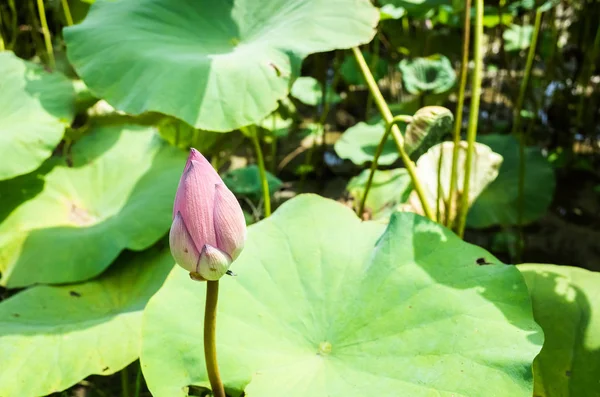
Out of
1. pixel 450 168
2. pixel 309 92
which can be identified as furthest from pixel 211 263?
pixel 309 92

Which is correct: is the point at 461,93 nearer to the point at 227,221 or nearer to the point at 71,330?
the point at 227,221

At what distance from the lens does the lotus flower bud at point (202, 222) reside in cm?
61

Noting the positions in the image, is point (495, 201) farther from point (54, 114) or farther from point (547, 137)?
point (54, 114)

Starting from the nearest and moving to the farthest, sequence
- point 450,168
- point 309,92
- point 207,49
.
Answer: point 207,49, point 450,168, point 309,92

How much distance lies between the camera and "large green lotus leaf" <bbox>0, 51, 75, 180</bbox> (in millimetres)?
1386

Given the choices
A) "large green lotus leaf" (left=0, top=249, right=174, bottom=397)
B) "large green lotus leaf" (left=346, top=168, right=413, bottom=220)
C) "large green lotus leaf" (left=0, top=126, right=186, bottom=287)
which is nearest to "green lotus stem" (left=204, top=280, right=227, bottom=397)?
"large green lotus leaf" (left=0, top=249, right=174, bottom=397)

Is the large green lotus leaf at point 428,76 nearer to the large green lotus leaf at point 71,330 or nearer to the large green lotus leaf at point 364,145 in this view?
the large green lotus leaf at point 364,145

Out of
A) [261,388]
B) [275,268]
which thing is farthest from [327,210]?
[261,388]

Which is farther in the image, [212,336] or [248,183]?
[248,183]

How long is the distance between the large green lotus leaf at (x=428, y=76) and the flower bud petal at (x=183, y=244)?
1.44 m

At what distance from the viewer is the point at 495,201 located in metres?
1.70

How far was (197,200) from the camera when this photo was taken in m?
0.61

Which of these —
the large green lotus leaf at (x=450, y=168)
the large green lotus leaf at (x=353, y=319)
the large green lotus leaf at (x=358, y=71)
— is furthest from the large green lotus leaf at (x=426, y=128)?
the large green lotus leaf at (x=358, y=71)

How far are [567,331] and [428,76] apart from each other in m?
1.21
